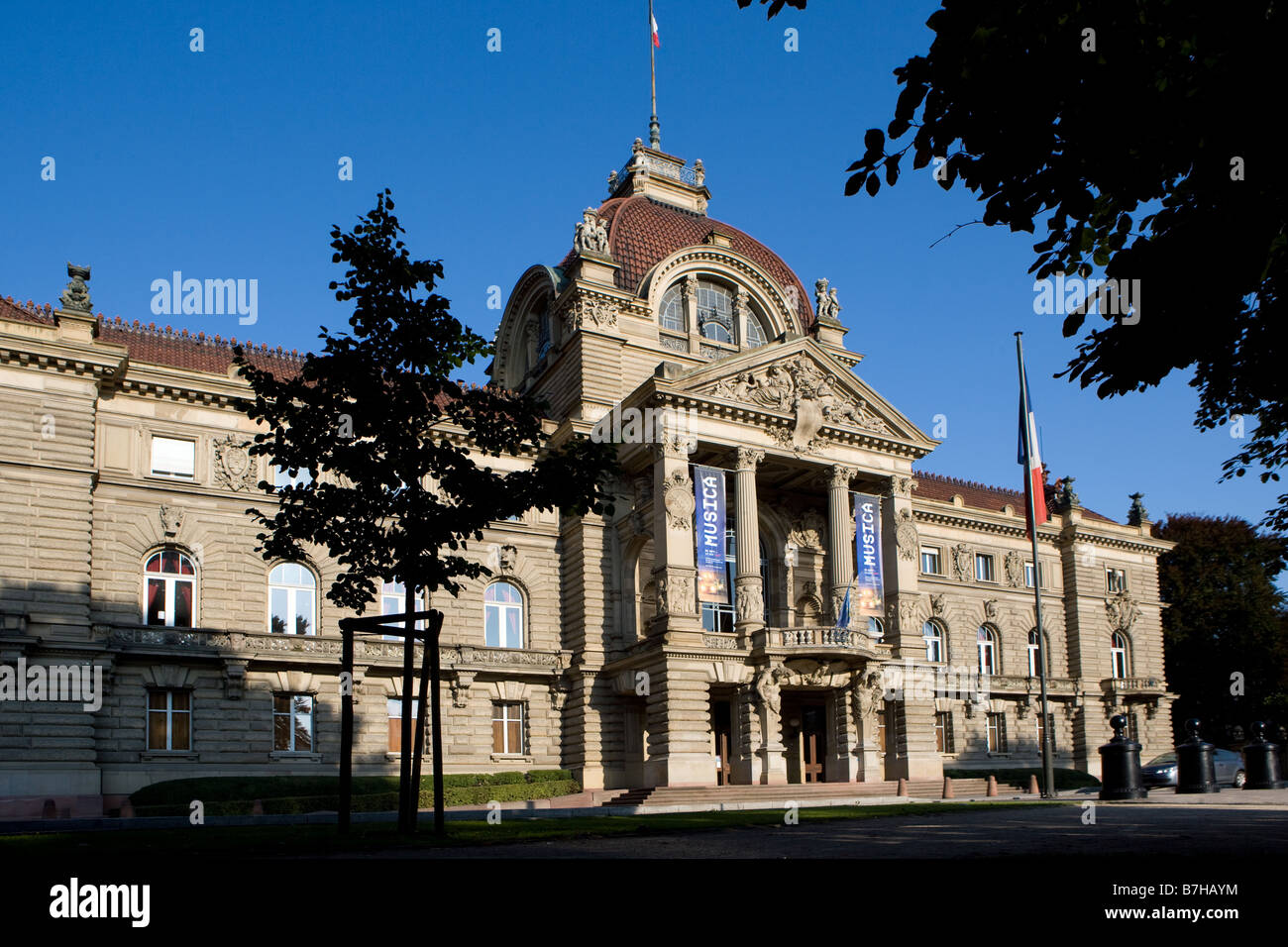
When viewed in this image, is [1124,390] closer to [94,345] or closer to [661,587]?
[661,587]

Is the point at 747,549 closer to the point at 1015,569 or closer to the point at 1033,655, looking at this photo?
the point at 1015,569

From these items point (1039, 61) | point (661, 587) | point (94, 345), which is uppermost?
point (94, 345)

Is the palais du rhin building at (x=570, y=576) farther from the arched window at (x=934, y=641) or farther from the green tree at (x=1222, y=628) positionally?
the green tree at (x=1222, y=628)

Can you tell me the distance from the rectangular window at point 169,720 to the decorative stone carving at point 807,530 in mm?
25377

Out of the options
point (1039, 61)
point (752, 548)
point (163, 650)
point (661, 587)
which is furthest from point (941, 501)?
point (1039, 61)

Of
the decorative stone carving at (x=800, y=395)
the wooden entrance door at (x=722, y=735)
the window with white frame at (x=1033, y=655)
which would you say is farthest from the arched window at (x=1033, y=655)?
the wooden entrance door at (x=722, y=735)

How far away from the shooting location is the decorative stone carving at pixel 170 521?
1515 inches

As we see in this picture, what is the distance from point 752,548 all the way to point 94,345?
2474cm

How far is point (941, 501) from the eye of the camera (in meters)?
60.8

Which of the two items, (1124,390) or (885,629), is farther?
(885,629)

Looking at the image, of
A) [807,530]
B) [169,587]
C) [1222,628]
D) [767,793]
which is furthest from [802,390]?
[1222,628]

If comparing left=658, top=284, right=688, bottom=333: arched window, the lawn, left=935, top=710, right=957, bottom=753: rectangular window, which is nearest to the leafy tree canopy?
the lawn

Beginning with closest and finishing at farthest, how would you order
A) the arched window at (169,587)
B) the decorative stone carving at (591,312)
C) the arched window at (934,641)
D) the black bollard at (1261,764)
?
the black bollard at (1261,764) < the arched window at (169,587) < the decorative stone carving at (591,312) < the arched window at (934,641)
